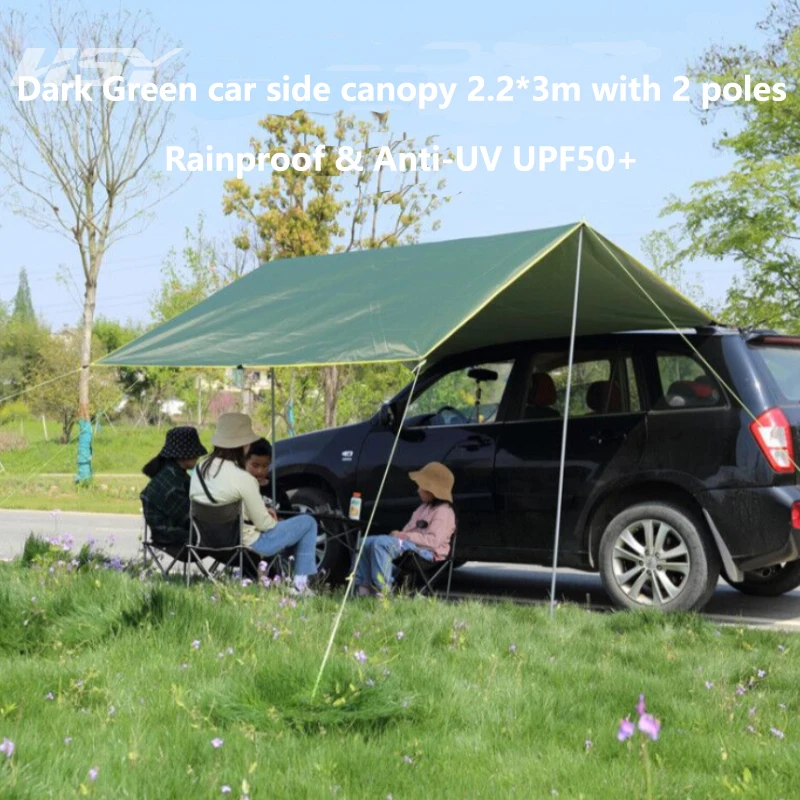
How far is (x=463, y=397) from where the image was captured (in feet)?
30.6

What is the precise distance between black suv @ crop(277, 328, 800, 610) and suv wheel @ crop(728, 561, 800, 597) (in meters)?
0.01

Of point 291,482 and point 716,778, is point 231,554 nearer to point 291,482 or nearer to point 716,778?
point 291,482

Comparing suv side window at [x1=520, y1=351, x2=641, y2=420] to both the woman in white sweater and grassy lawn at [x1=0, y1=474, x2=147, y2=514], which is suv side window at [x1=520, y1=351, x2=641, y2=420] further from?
grassy lawn at [x1=0, y1=474, x2=147, y2=514]

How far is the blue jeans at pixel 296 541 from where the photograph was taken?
27.4ft

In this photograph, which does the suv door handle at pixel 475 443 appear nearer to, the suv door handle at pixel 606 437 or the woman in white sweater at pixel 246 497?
the suv door handle at pixel 606 437

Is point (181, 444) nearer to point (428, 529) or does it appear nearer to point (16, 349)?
point (428, 529)

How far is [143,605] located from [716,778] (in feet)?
10.6

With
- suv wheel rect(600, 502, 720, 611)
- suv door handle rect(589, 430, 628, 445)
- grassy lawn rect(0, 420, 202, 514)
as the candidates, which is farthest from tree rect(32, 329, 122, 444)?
suv wheel rect(600, 502, 720, 611)

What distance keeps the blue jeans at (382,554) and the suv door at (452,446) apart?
0.63 meters

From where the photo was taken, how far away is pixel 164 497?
29.0ft

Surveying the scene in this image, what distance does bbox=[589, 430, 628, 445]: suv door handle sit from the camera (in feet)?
27.6

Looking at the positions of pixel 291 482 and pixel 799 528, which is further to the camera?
pixel 291 482

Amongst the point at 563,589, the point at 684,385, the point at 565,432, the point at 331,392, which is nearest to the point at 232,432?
the point at 565,432

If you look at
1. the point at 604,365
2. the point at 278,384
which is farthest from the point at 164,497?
the point at 278,384
